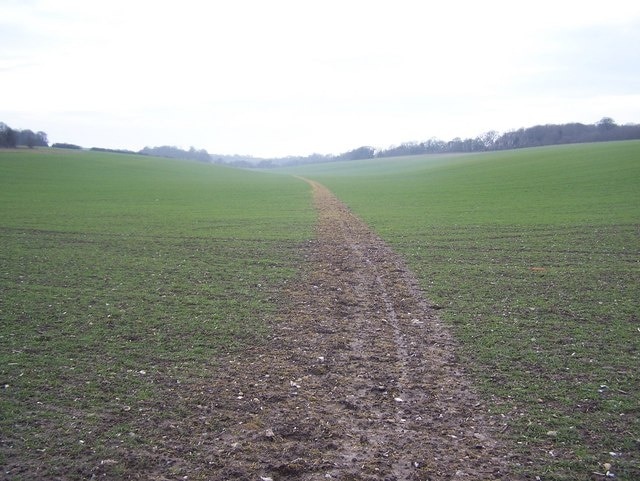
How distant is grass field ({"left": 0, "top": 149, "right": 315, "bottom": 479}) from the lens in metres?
6.16

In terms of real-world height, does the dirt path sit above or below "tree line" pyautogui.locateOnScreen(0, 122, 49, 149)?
below

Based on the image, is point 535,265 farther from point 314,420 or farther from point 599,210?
point 599,210

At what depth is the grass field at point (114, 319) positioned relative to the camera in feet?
20.2

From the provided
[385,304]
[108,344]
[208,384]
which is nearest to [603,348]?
[385,304]

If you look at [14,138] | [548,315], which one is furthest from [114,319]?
[14,138]

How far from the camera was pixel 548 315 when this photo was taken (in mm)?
10398

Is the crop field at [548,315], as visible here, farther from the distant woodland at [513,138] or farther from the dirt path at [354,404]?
the distant woodland at [513,138]

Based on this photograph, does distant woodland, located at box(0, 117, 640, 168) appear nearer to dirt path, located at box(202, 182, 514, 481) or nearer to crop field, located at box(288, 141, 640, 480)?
crop field, located at box(288, 141, 640, 480)

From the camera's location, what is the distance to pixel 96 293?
12.2 metres

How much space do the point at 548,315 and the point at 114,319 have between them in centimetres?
925

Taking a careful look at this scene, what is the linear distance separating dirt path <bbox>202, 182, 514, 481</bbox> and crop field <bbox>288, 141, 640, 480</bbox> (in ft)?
1.79

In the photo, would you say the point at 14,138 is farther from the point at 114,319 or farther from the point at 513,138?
the point at 513,138

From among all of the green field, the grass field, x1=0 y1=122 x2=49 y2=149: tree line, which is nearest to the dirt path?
the green field

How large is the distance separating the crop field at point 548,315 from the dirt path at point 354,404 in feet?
1.79
